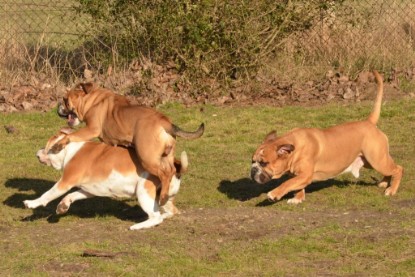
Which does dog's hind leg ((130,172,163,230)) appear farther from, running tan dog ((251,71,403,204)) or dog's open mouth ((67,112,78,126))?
dog's open mouth ((67,112,78,126))

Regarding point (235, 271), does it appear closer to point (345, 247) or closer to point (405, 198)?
point (345, 247)

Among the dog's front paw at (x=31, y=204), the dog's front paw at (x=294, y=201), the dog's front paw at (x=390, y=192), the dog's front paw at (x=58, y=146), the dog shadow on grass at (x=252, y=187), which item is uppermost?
the dog's front paw at (x=390, y=192)

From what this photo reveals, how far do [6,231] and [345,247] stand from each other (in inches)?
125

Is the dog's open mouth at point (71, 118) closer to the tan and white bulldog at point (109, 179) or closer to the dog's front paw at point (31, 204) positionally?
the tan and white bulldog at point (109, 179)

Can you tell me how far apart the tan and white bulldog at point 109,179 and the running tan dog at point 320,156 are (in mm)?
993

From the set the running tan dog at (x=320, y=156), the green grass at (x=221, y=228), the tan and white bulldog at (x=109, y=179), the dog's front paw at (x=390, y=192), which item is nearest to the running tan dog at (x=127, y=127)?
the tan and white bulldog at (x=109, y=179)

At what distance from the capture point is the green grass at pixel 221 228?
7.37m

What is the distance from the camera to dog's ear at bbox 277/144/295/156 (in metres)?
9.29

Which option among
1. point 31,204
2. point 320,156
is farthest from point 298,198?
point 31,204

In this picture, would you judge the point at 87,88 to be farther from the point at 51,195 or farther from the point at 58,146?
the point at 51,195

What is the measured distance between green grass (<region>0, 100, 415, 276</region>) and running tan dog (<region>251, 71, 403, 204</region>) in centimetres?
20

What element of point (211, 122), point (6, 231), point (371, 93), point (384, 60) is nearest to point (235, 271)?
point (6, 231)

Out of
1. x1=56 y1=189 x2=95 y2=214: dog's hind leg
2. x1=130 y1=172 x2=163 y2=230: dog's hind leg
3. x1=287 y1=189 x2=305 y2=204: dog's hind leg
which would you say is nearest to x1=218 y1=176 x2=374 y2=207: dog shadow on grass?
x1=287 y1=189 x2=305 y2=204: dog's hind leg

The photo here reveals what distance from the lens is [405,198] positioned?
9594 millimetres
